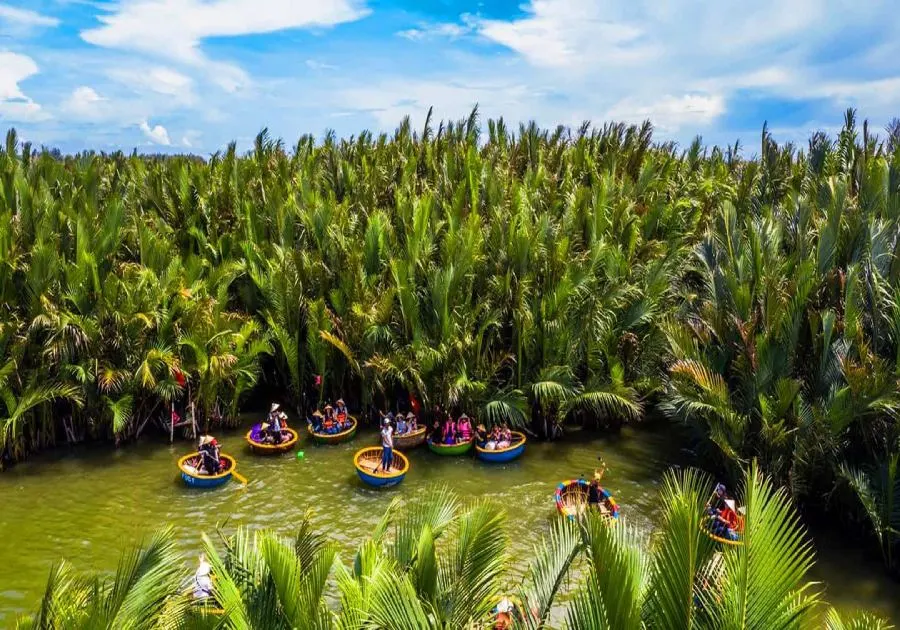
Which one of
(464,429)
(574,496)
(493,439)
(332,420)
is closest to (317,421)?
(332,420)

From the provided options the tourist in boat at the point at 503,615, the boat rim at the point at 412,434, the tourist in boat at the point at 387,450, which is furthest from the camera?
the boat rim at the point at 412,434

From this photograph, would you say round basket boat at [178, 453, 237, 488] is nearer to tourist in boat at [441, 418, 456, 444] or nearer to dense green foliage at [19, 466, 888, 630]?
tourist in boat at [441, 418, 456, 444]

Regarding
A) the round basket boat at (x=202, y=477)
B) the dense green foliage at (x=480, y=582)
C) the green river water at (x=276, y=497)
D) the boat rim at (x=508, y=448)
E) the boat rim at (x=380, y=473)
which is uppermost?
the dense green foliage at (x=480, y=582)

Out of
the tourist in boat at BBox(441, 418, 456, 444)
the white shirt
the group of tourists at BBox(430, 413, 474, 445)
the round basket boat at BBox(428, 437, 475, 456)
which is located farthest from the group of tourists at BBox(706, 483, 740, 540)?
the white shirt

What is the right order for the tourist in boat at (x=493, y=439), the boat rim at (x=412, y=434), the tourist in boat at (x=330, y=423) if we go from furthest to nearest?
the tourist in boat at (x=330, y=423) → the boat rim at (x=412, y=434) → the tourist in boat at (x=493, y=439)

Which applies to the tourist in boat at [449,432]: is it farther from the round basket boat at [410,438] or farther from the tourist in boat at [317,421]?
the tourist in boat at [317,421]

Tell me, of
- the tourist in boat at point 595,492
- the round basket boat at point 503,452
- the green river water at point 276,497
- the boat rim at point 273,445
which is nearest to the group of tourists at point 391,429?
the green river water at point 276,497

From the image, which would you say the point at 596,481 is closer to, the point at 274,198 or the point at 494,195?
the point at 494,195
